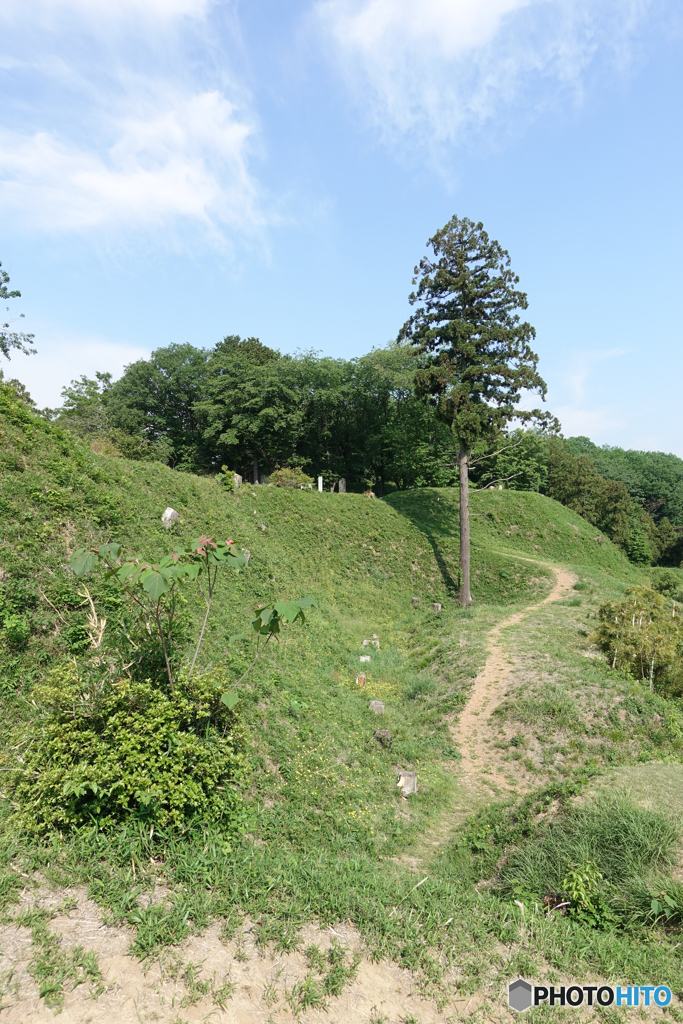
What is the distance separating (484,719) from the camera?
34.2ft

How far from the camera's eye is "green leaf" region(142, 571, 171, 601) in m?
4.26

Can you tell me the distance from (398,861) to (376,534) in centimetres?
1729

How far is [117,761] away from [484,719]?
825cm

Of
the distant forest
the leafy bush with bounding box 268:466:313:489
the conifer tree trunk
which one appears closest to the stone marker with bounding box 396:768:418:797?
the conifer tree trunk

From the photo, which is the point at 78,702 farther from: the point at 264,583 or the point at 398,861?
the point at 264,583

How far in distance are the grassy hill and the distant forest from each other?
16.4m

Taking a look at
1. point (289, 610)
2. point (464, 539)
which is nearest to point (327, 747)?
point (289, 610)

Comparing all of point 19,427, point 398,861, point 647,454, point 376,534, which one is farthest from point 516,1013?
point 647,454

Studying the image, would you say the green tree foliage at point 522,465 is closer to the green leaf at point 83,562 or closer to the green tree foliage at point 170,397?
the green tree foliage at point 170,397

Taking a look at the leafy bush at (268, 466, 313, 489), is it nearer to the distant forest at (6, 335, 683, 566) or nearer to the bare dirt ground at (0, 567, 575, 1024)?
the distant forest at (6, 335, 683, 566)

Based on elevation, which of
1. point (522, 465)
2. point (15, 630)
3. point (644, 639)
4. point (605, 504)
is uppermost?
point (522, 465)

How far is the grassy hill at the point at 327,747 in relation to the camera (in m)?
4.25

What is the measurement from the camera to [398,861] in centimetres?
633

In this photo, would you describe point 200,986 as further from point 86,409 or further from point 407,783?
point 86,409
